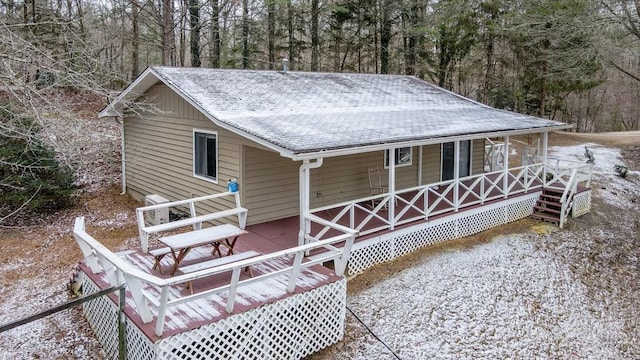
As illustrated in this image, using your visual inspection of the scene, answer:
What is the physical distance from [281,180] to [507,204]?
600 cm

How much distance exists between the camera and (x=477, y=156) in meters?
13.7

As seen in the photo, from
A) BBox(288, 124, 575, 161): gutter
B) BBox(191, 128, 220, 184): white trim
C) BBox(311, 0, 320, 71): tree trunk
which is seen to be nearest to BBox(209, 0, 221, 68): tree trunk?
BBox(311, 0, 320, 71): tree trunk

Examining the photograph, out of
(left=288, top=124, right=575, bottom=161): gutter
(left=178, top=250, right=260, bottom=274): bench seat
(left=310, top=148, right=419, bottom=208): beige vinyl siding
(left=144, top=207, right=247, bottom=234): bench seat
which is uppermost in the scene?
(left=288, top=124, right=575, bottom=161): gutter

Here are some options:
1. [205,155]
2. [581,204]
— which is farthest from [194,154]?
[581,204]

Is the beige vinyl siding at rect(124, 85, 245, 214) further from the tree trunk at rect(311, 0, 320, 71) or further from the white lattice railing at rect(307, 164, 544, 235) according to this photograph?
the tree trunk at rect(311, 0, 320, 71)

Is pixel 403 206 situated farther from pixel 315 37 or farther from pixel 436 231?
pixel 315 37

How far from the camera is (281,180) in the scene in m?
9.30

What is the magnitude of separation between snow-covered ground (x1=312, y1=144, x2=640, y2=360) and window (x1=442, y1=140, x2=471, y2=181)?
2.82m

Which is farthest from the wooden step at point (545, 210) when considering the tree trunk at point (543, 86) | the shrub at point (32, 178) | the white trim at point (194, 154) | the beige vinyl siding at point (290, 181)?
the tree trunk at point (543, 86)

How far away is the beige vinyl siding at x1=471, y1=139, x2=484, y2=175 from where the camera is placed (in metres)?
13.5

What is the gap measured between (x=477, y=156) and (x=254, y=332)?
10.3 metres

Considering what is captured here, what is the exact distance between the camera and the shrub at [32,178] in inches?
405

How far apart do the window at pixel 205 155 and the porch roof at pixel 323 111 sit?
2.98 ft

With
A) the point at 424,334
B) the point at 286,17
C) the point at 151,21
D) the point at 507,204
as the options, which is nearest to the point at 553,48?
the point at 286,17
